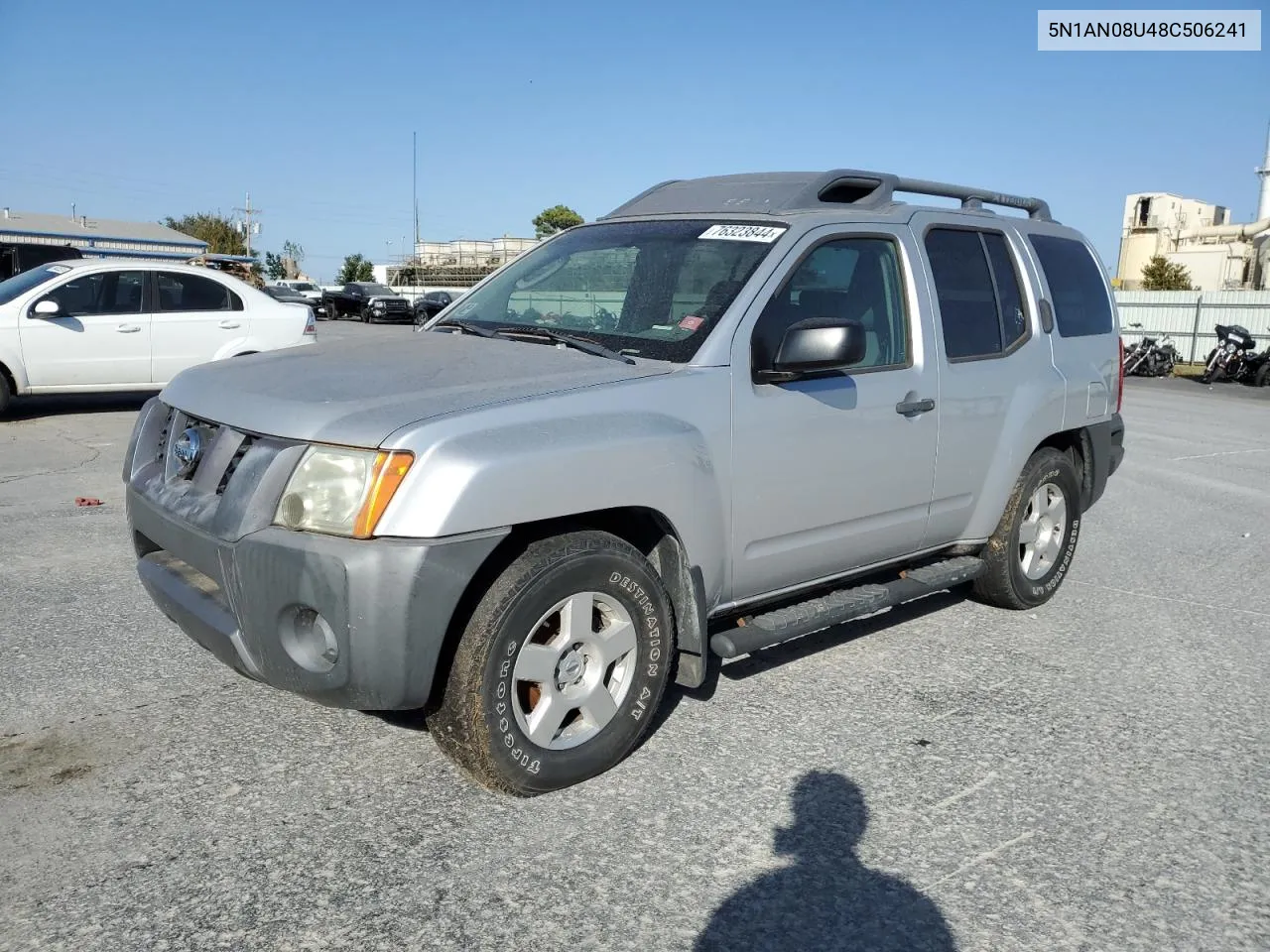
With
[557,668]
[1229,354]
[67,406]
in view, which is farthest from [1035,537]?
[1229,354]

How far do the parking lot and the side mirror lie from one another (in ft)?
4.34

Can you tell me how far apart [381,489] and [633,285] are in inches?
66.2

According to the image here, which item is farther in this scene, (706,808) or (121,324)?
A: (121,324)

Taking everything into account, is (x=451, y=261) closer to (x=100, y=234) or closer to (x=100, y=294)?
(x=100, y=234)

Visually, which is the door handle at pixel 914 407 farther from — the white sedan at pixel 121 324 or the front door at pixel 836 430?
the white sedan at pixel 121 324

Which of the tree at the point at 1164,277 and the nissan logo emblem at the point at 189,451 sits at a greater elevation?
the tree at the point at 1164,277

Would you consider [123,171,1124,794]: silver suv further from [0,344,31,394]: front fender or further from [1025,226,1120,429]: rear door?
[0,344,31,394]: front fender

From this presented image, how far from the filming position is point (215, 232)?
8538 centimetres

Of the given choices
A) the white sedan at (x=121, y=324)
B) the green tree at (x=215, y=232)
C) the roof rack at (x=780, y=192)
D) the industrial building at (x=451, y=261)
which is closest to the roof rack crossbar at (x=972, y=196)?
the roof rack at (x=780, y=192)

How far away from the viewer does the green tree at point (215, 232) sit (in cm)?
8538

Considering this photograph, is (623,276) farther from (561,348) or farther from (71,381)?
(71,381)

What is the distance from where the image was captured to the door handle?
4.21 m

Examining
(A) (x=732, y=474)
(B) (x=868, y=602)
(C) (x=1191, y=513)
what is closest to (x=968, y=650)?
(B) (x=868, y=602)

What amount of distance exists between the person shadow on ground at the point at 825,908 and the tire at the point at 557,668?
643mm
